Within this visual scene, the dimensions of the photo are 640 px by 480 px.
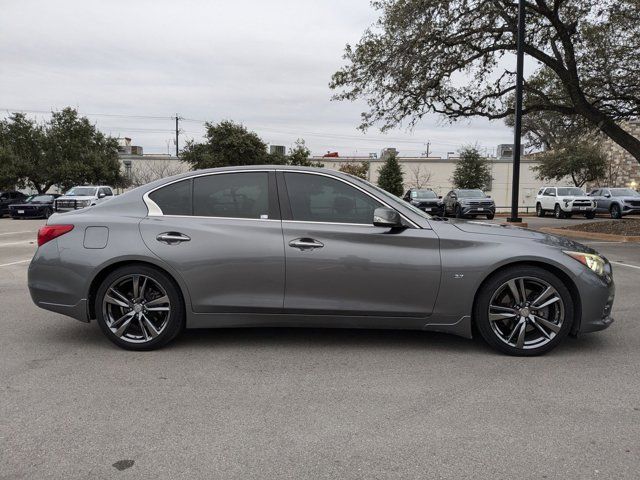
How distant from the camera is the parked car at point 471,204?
26.5 meters

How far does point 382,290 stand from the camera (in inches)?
178

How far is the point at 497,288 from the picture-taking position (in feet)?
14.8

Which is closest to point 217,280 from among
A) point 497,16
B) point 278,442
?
point 278,442

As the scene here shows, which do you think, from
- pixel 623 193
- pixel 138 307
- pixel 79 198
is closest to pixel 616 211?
pixel 623 193

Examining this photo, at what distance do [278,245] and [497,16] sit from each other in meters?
15.4

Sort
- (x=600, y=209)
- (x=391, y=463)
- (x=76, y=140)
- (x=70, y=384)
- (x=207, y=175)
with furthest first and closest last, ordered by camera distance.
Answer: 1. (x=76, y=140)
2. (x=600, y=209)
3. (x=207, y=175)
4. (x=70, y=384)
5. (x=391, y=463)

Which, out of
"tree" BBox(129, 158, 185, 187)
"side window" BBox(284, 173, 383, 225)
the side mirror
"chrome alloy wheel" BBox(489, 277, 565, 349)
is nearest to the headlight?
"chrome alloy wheel" BBox(489, 277, 565, 349)

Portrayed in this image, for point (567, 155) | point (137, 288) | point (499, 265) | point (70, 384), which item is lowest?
point (70, 384)

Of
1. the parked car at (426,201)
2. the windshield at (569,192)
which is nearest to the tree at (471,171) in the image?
the windshield at (569,192)

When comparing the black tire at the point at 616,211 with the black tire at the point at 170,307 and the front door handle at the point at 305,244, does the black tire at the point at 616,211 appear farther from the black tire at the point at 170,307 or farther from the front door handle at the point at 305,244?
the black tire at the point at 170,307

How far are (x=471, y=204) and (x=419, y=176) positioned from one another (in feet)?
79.1

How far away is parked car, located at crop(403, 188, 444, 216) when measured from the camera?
27.4 metres

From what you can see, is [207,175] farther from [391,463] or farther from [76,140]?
[76,140]

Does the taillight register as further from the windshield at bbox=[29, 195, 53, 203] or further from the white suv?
the white suv
